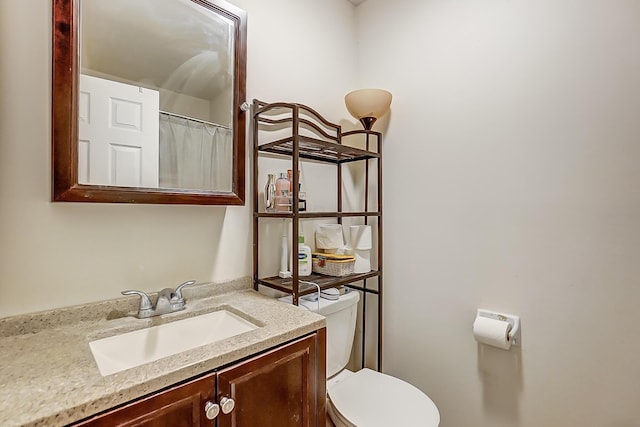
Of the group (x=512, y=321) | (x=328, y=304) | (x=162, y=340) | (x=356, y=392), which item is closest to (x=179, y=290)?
(x=162, y=340)

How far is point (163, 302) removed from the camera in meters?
1.06

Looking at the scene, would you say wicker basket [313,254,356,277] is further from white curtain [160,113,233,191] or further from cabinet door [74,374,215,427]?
cabinet door [74,374,215,427]

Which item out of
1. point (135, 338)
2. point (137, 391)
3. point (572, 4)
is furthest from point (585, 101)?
point (135, 338)

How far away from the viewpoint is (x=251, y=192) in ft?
4.45

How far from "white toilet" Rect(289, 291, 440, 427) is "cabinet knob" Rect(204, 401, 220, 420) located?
2.01 feet

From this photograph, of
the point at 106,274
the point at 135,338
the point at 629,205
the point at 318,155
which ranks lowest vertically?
the point at 135,338

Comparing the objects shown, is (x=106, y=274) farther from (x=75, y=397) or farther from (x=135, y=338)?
(x=75, y=397)

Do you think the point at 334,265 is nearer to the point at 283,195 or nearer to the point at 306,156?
the point at 283,195

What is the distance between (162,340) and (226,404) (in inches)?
14.4

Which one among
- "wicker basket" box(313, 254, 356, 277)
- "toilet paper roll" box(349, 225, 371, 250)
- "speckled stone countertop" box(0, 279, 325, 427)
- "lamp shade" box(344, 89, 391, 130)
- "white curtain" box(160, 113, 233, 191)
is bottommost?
"speckled stone countertop" box(0, 279, 325, 427)

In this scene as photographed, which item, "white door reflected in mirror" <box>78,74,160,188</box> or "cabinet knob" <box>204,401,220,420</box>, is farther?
"white door reflected in mirror" <box>78,74,160,188</box>

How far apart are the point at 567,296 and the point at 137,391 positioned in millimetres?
1439

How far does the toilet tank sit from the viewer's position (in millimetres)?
1383

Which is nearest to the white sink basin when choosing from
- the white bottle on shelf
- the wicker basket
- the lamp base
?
the white bottle on shelf
